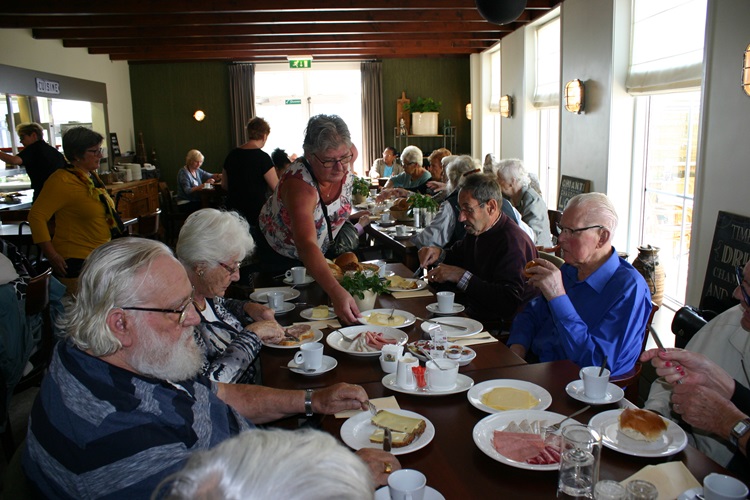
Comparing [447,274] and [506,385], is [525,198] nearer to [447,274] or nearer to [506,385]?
[447,274]

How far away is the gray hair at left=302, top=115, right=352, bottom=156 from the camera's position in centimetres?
292

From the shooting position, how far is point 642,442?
4.97 feet

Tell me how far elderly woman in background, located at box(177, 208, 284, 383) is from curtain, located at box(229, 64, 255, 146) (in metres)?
10.3

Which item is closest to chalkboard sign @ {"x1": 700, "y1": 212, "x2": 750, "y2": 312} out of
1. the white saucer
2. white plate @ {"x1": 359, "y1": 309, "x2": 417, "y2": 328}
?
white plate @ {"x1": 359, "y1": 309, "x2": 417, "y2": 328}

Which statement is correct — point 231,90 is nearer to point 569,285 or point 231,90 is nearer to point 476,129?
point 476,129

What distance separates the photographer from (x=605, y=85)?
20.0ft

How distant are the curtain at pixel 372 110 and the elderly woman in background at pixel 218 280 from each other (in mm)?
10609

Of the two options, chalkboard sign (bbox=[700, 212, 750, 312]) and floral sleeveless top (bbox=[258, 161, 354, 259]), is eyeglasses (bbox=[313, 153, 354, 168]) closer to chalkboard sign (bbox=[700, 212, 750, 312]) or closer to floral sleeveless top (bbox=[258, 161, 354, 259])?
floral sleeveless top (bbox=[258, 161, 354, 259])

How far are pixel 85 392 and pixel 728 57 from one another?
15.0 ft

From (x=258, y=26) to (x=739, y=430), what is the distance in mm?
8208

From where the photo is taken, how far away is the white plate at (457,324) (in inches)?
94.8

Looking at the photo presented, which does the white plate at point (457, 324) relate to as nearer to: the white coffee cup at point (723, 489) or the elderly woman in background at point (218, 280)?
the elderly woman in background at point (218, 280)

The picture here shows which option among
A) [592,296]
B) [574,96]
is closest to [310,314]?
[592,296]

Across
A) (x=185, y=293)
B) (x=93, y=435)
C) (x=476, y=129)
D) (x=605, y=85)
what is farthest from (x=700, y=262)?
(x=476, y=129)
